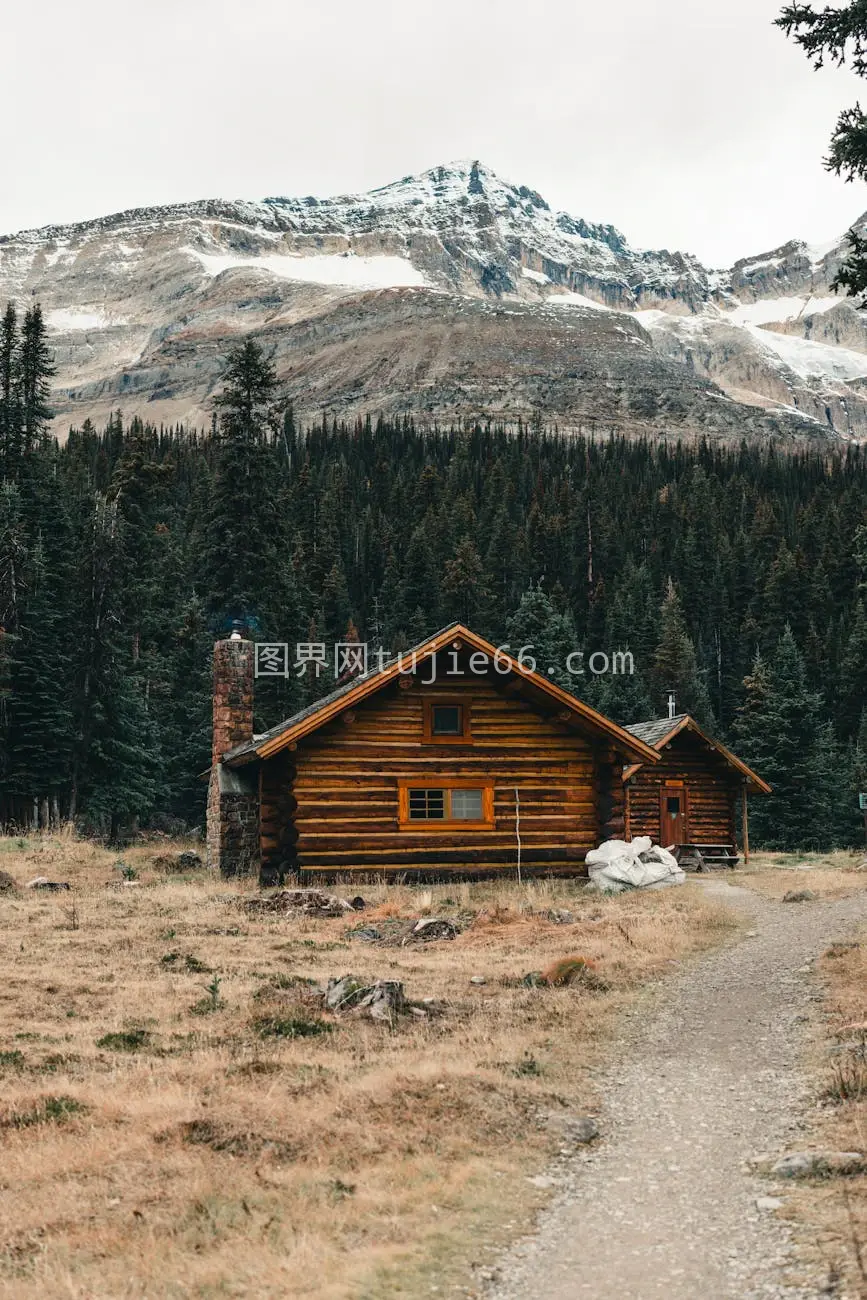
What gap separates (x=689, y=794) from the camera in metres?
42.6

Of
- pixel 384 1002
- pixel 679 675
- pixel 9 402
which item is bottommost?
pixel 384 1002

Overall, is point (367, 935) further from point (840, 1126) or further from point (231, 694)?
point (231, 694)

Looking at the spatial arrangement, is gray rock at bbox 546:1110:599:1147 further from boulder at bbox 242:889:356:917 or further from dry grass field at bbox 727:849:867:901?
dry grass field at bbox 727:849:867:901

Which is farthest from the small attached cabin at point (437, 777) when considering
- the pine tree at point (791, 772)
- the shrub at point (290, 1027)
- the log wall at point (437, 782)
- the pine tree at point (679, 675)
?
the pine tree at point (679, 675)

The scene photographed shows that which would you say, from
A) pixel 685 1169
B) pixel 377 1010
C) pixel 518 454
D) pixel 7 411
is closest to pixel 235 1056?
pixel 377 1010

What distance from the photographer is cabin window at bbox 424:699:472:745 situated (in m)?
28.5

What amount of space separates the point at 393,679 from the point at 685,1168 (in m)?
19.8

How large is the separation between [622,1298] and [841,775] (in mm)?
66399

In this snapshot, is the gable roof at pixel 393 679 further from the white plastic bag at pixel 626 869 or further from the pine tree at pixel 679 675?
the pine tree at pixel 679 675

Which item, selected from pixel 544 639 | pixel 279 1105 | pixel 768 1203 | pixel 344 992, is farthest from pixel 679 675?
pixel 768 1203

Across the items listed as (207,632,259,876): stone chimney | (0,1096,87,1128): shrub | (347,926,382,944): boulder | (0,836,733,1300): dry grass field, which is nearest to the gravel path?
(0,836,733,1300): dry grass field

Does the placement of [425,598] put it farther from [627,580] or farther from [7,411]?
[7,411]

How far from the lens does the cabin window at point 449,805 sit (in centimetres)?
2844

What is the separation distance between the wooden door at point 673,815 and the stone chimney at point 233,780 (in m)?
17.1
